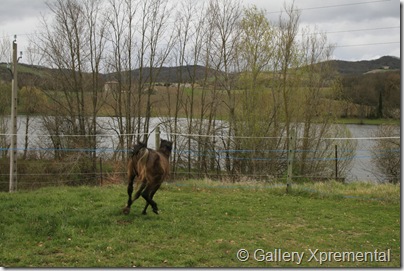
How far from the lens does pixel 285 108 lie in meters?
24.8

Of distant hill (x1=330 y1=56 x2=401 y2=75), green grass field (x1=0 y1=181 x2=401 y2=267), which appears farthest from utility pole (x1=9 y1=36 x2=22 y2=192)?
Answer: distant hill (x1=330 y1=56 x2=401 y2=75)

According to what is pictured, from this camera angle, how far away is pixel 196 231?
6141 mm

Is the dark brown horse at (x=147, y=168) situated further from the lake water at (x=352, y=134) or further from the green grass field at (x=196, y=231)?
the lake water at (x=352, y=134)

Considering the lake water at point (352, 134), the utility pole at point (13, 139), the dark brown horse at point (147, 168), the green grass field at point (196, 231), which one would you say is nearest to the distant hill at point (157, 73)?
the lake water at point (352, 134)

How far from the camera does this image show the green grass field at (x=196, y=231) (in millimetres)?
5012

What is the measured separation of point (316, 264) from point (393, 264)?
3.42 feet

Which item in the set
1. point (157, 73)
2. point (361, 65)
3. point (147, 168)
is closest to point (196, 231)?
point (147, 168)

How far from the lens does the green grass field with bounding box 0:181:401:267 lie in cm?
501

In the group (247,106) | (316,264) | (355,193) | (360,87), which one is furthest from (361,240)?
(360,87)

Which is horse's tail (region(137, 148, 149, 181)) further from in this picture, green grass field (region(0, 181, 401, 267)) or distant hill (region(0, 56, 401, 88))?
distant hill (region(0, 56, 401, 88))

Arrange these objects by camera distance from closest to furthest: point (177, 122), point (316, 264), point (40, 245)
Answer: point (316, 264), point (40, 245), point (177, 122)

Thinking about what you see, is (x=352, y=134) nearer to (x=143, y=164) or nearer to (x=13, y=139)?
(x=13, y=139)

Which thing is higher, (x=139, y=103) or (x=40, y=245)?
(x=139, y=103)

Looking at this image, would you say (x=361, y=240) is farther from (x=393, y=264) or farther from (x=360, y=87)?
(x=360, y=87)
